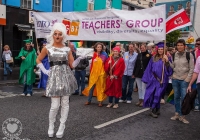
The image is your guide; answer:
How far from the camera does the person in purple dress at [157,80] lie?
6633 mm

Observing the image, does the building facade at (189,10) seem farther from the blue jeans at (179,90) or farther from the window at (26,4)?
the blue jeans at (179,90)

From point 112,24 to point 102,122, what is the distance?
2.88 meters

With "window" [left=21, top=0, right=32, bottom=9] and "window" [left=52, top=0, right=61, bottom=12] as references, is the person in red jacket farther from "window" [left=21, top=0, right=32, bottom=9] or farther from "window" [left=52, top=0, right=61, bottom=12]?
"window" [left=52, top=0, right=61, bottom=12]

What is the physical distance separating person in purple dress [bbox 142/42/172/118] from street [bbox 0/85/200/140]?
36cm

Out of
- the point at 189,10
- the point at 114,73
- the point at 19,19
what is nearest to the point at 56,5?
the point at 19,19

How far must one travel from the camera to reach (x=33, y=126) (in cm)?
544

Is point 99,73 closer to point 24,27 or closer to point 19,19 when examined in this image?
point 24,27

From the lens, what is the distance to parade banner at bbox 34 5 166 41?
22.8ft

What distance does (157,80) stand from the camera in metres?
6.69

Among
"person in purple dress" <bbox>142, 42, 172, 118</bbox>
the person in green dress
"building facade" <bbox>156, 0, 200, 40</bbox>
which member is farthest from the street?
"building facade" <bbox>156, 0, 200, 40</bbox>

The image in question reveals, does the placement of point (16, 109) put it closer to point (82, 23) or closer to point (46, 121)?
point (46, 121)

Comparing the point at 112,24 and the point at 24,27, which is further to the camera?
the point at 24,27

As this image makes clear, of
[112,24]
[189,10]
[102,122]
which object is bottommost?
[102,122]

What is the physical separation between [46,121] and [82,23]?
3412 mm
